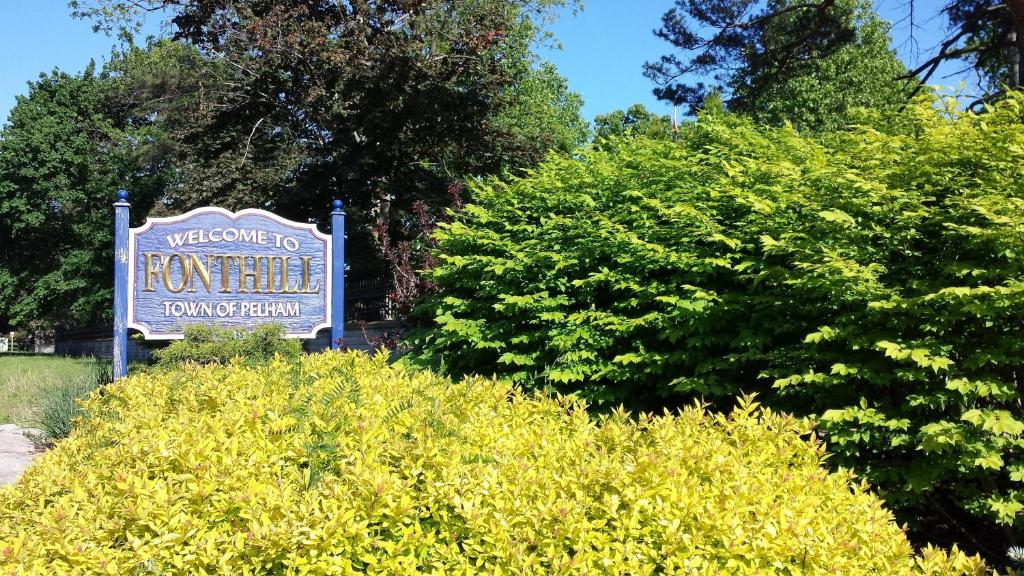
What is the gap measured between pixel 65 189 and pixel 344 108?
2010 cm

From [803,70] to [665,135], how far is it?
8631 mm

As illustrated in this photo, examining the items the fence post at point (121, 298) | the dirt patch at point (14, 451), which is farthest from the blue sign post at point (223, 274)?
the dirt patch at point (14, 451)

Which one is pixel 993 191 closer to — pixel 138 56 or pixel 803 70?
pixel 803 70

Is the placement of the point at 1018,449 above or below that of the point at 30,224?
below

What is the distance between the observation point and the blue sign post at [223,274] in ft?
28.7

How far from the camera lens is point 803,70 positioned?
49.0ft

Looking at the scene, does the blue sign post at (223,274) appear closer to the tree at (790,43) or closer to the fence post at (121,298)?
the fence post at (121,298)

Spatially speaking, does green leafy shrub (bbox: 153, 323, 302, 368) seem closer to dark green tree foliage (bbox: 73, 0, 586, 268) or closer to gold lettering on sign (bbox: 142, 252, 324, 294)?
gold lettering on sign (bbox: 142, 252, 324, 294)

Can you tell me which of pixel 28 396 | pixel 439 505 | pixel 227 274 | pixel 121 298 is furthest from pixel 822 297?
pixel 28 396

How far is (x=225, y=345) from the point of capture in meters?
8.55

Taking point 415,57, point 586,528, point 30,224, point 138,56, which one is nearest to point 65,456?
point 586,528

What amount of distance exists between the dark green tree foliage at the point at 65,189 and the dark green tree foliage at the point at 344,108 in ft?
36.4

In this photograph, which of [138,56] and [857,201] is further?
[138,56]

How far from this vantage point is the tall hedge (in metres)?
4.20
